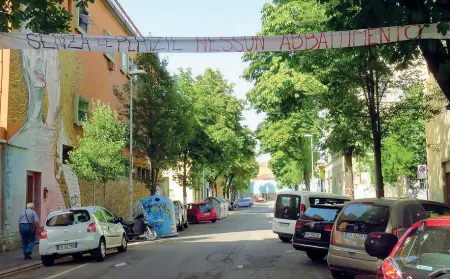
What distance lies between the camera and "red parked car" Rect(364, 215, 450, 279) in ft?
15.1

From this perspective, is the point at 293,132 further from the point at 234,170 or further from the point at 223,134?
the point at 234,170

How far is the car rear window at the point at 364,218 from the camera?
9383 millimetres

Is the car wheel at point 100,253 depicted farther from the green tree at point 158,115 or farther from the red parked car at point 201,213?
the red parked car at point 201,213

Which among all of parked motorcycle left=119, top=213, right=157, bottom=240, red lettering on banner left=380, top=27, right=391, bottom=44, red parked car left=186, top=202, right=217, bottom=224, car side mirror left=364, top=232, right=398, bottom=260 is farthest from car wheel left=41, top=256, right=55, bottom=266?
red parked car left=186, top=202, right=217, bottom=224

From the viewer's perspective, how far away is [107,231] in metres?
15.2

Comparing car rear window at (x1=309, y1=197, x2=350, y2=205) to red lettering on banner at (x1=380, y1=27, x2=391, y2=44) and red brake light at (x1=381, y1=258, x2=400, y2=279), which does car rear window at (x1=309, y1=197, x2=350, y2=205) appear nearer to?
red lettering on banner at (x1=380, y1=27, x2=391, y2=44)

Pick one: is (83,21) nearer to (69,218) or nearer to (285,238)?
(69,218)

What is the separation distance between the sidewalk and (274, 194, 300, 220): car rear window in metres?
8.30

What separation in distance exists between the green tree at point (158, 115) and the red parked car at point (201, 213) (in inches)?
341

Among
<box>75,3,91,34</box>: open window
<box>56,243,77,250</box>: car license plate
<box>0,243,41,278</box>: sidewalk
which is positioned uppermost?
<box>75,3,91,34</box>: open window

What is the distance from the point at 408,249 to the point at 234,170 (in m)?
57.7

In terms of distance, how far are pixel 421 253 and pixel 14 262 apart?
12.5 metres

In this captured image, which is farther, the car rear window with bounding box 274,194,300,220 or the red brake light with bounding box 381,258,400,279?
the car rear window with bounding box 274,194,300,220

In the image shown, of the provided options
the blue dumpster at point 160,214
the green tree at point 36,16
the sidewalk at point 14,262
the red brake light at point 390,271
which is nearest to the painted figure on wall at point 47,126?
the blue dumpster at point 160,214
